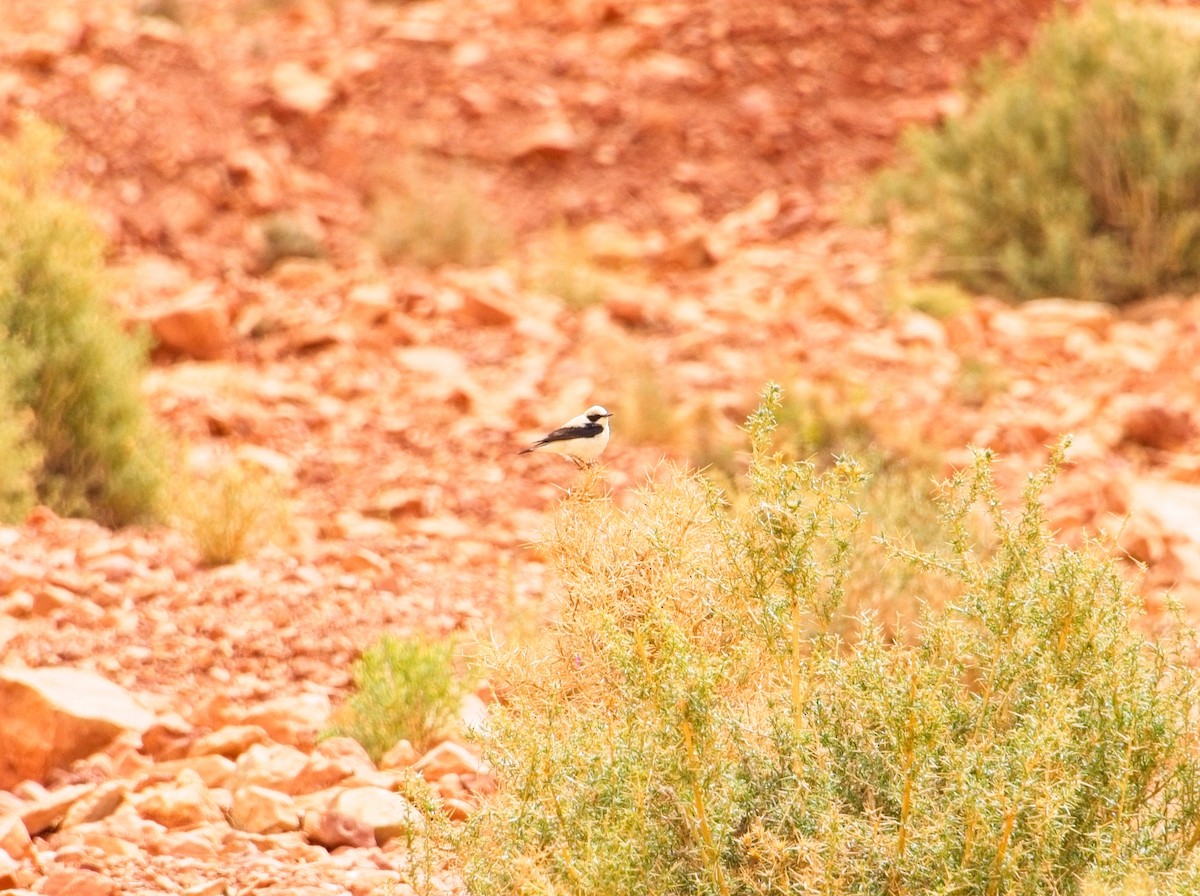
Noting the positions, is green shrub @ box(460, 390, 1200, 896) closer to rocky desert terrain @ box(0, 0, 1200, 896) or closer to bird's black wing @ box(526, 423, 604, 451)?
rocky desert terrain @ box(0, 0, 1200, 896)

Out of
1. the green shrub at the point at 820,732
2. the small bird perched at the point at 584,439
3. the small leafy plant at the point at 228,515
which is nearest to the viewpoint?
the green shrub at the point at 820,732

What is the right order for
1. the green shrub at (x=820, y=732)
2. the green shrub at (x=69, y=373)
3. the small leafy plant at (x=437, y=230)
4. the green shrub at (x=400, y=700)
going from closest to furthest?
the green shrub at (x=820, y=732), the green shrub at (x=400, y=700), the green shrub at (x=69, y=373), the small leafy plant at (x=437, y=230)

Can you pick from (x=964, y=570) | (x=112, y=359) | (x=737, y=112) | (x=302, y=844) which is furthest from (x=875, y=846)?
(x=737, y=112)

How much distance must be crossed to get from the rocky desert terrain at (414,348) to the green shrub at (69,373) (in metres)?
0.39

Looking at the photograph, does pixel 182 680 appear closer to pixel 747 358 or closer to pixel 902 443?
pixel 902 443

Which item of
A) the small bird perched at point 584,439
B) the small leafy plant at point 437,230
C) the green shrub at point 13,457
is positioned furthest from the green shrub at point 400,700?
the small leafy plant at point 437,230

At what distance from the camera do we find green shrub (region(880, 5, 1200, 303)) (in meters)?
10.5

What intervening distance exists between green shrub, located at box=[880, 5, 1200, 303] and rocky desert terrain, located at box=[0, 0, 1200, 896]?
0.36 m

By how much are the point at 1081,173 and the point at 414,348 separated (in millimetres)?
4724

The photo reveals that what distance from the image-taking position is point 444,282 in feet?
36.6

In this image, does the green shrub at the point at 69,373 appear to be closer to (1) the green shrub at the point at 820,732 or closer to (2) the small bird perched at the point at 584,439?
(2) the small bird perched at the point at 584,439

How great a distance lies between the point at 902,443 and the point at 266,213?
19.6ft

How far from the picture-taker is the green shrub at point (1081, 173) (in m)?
10.5

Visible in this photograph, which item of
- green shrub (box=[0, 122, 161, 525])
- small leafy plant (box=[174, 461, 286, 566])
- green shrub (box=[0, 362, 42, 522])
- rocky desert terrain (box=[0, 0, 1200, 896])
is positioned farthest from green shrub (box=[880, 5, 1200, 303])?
green shrub (box=[0, 362, 42, 522])
